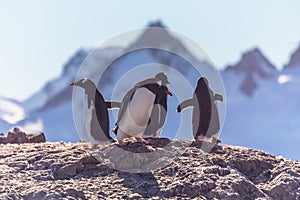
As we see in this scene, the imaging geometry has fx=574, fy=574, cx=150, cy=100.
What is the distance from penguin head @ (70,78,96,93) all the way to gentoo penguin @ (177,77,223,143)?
1.75 meters

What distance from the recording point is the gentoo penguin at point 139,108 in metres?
9.91

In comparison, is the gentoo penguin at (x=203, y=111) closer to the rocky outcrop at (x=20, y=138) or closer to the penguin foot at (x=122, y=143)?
the penguin foot at (x=122, y=143)

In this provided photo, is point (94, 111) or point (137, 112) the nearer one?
point (137, 112)

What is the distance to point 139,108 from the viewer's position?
32.4 feet

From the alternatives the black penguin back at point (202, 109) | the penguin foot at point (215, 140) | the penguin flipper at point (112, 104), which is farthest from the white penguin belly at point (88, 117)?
the penguin foot at point (215, 140)

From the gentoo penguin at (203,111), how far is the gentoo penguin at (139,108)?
3.25ft

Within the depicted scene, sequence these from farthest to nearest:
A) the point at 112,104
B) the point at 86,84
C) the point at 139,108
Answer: the point at 112,104 → the point at 86,84 → the point at 139,108

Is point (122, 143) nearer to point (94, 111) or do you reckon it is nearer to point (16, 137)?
point (94, 111)

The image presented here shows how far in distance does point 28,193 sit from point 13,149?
2820 millimetres

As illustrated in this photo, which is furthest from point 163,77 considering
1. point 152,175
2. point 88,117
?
point 152,175

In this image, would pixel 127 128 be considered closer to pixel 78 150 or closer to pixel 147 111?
pixel 147 111

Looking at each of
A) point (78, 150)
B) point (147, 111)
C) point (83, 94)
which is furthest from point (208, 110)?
point (78, 150)

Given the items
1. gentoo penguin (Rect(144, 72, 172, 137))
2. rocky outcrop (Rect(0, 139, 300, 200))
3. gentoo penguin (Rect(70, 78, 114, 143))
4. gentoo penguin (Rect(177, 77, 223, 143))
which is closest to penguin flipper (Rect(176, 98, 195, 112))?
gentoo penguin (Rect(177, 77, 223, 143))

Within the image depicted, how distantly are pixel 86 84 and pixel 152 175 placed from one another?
331 centimetres
